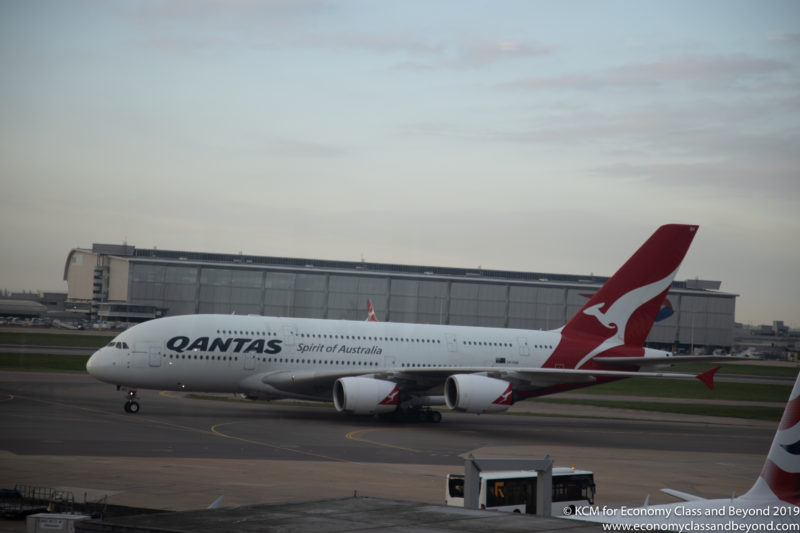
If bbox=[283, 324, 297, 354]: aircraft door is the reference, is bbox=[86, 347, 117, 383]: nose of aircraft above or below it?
below

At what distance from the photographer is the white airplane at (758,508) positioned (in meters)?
13.6

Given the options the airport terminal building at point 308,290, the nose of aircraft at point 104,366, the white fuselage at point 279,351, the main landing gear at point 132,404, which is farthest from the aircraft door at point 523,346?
the airport terminal building at point 308,290

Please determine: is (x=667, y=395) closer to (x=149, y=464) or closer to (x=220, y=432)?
(x=220, y=432)

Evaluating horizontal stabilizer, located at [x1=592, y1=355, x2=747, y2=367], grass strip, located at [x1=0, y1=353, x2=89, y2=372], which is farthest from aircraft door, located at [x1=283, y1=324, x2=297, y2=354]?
grass strip, located at [x1=0, y1=353, x2=89, y2=372]

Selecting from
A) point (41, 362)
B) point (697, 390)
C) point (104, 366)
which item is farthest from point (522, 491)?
point (697, 390)

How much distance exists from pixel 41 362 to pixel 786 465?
54.4m

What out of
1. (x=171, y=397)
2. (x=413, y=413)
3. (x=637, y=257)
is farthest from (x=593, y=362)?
(x=171, y=397)

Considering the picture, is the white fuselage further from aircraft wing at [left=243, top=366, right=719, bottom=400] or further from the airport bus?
the airport bus

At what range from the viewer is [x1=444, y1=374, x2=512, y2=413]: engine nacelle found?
3594cm

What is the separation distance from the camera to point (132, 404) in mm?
36875

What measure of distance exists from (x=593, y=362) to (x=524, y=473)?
24693mm

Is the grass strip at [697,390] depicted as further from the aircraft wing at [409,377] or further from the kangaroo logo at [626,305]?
the aircraft wing at [409,377]

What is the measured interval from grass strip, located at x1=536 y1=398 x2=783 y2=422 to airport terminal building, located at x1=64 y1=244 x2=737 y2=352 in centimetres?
5022

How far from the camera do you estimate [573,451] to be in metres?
32.1
